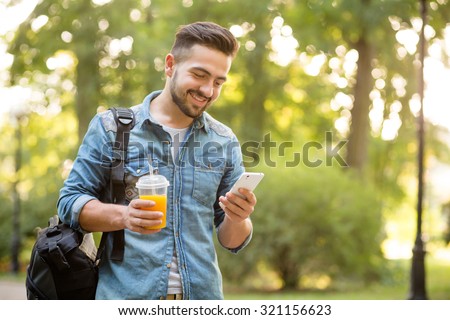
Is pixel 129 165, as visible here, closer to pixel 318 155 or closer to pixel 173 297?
pixel 173 297

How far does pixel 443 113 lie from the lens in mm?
14969

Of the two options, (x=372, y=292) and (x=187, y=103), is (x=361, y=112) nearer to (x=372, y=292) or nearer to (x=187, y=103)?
(x=372, y=292)

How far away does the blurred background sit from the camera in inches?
392

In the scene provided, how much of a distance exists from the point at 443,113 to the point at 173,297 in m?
14.0

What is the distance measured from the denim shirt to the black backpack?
1.0 inches

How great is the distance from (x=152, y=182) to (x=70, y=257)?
370 millimetres

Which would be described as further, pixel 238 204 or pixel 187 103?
pixel 187 103

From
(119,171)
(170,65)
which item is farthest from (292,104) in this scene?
(119,171)

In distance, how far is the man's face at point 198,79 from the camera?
85.9 inches

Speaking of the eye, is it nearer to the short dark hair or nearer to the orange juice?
the short dark hair

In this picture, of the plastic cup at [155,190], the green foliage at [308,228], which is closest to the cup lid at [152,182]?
the plastic cup at [155,190]

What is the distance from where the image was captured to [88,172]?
6.72ft
